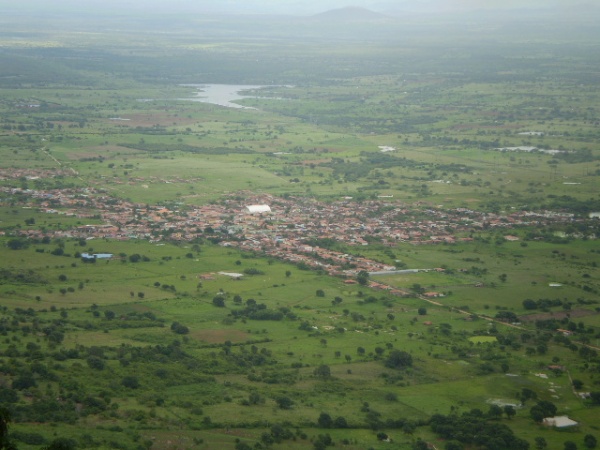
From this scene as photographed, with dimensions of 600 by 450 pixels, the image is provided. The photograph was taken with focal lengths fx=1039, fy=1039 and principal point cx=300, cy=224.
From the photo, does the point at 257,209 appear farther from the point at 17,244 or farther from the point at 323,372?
the point at 323,372

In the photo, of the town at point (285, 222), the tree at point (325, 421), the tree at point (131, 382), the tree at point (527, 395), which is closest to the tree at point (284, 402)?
the tree at point (325, 421)

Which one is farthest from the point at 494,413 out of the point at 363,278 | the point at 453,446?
the point at 363,278

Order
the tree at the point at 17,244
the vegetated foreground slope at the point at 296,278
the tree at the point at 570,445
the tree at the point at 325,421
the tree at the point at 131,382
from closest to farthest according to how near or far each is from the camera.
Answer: the tree at the point at 570,445, the tree at the point at 325,421, the vegetated foreground slope at the point at 296,278, the tree at the point at 131,382, the tree at the point at 17,244

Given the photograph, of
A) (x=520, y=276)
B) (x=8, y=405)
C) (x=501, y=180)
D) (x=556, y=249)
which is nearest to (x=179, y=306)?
(x=8, y=405)

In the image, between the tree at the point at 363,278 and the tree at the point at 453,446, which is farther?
the tree at the point at 363,278

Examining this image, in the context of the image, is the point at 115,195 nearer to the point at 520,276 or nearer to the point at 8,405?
the point at 520,276

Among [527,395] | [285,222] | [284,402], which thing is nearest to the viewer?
[284,402]

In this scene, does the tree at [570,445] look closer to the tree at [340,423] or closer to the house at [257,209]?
the tree at [340,423]
